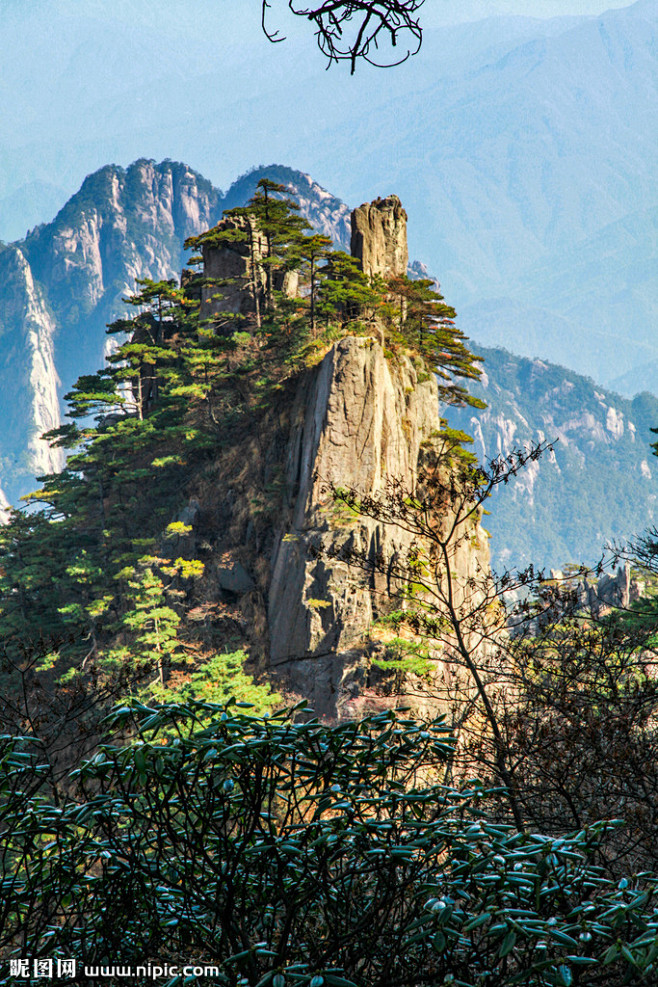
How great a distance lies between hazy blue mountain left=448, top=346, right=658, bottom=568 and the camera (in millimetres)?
157375

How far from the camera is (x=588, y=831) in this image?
3.03 metres

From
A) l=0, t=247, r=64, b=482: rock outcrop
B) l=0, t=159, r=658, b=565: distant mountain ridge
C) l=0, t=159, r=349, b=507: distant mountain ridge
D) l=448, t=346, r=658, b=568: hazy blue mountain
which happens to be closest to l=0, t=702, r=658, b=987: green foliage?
l=0, t=159, r=658, b=565: distant mountain ridge

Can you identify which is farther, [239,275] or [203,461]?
[239,275]

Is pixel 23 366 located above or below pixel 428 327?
above

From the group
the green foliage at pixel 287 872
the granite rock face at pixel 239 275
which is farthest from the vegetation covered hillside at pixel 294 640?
the granite rock face at pixel 239 275

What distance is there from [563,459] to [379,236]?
5829 inches

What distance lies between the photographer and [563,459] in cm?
16562

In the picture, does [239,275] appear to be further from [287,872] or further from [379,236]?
[287,872]

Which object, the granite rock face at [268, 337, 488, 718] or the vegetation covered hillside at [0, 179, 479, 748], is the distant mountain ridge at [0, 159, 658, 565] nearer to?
the vegetation covered hillside at [0, 179, 479, 748]

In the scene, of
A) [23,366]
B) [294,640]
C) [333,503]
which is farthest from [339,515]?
[23,366]

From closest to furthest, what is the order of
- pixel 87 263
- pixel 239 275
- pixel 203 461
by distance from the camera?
pixel 203 461 < pixel 239 275 < pixel 87 263

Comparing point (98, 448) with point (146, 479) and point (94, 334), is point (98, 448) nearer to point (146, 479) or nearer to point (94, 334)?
point (146, 479)

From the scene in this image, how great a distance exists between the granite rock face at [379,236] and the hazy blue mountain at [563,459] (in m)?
129

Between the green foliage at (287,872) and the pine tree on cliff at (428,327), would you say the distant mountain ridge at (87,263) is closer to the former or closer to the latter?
the pine tree on cliff at (428,327)
